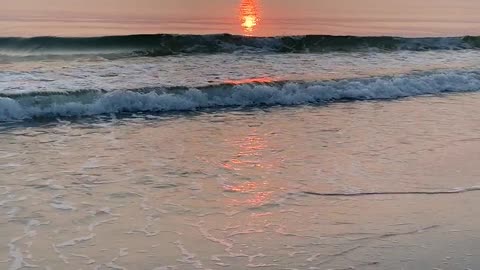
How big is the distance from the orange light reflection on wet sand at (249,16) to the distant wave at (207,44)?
1.37 m

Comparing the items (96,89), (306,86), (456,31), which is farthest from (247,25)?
(96,89)

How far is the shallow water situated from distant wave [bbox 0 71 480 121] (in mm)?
489

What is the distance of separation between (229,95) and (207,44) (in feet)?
18.9

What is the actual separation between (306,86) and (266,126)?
267cm

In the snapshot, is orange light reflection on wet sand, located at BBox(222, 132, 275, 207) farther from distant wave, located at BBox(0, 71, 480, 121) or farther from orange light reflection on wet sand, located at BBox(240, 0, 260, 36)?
orange light reflection on wet sand, located at BBox(240, 0, 260, 36)

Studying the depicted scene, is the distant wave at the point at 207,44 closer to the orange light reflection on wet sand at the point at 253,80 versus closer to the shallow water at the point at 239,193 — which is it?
the orange light reflection on wet sand at the point at 253,80

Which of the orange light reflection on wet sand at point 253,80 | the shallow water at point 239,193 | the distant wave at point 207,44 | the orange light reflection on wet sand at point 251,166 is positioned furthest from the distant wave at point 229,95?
the distant wave at point 207,44

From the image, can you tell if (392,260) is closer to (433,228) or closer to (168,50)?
(433,228)

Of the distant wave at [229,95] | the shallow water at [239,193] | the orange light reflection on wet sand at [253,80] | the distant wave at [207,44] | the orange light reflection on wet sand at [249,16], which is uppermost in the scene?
the orange light reflection on wet sand at [249,16]

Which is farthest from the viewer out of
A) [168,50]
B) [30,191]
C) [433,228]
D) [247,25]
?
[247,25]

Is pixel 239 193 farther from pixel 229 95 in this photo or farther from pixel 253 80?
pixel 253 80

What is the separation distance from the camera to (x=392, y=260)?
4.82 meters

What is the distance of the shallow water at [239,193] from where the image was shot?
4914mm

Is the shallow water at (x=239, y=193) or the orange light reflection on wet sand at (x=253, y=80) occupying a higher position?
the orange light reflection on wet sand at (x=253, y=80)
